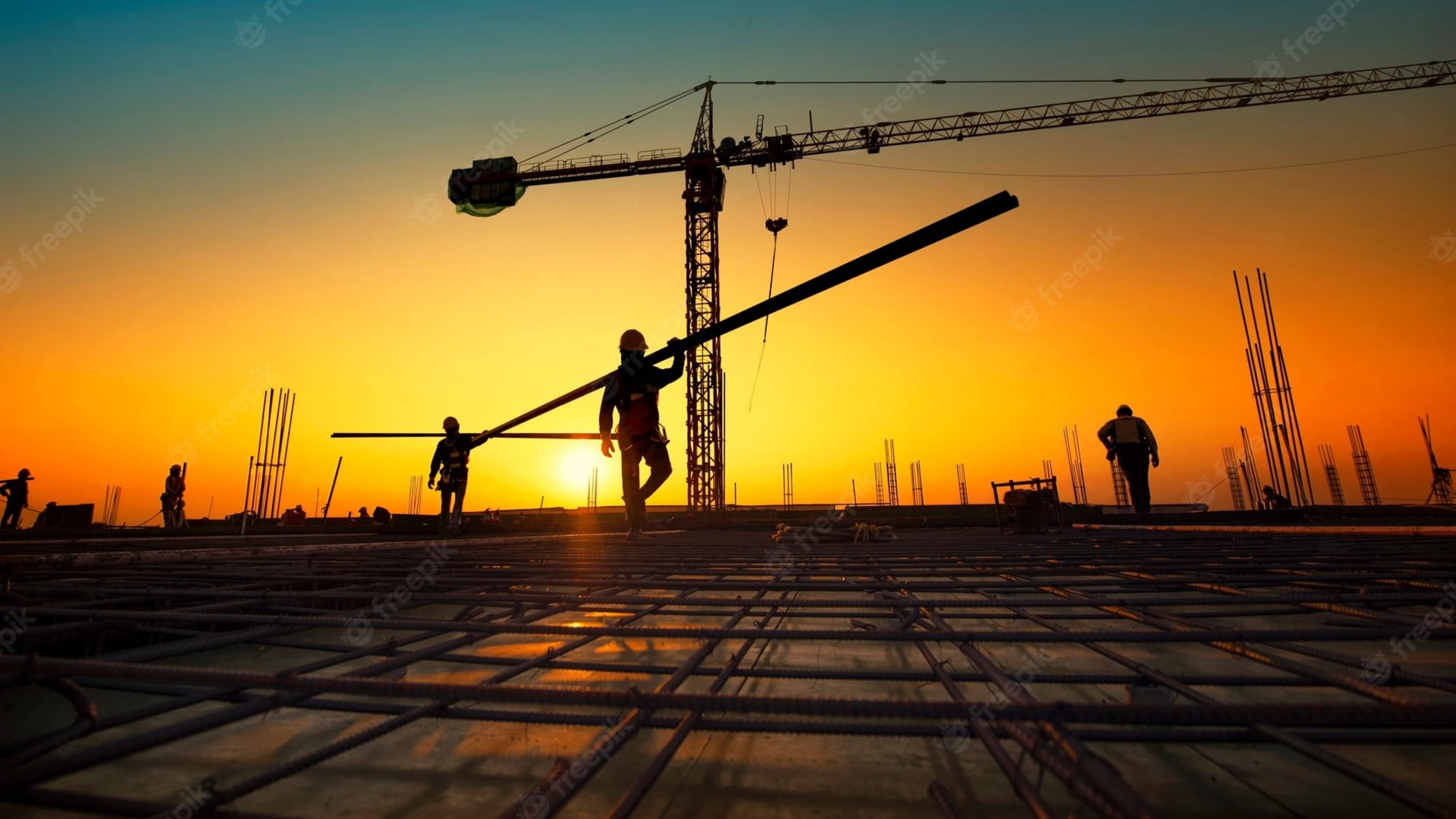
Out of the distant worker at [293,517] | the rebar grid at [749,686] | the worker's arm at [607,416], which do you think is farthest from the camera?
the distant worker at [293,517]

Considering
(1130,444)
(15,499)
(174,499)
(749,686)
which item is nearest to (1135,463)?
(1130,444)

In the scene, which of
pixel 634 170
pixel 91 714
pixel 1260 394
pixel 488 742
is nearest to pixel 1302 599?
pixel 488 742

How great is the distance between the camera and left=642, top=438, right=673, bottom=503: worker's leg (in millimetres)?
6148

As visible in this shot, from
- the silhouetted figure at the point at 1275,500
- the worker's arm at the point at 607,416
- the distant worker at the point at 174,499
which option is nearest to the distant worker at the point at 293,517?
the distant worker at the point at 174,499

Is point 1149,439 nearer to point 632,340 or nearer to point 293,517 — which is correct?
point 632,340

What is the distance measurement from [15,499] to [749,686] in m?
22.4

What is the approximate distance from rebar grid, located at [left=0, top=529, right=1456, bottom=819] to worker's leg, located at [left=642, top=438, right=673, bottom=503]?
2.74 m

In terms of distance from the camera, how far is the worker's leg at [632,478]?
20.2 feet

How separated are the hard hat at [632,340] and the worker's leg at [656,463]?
3.12ft

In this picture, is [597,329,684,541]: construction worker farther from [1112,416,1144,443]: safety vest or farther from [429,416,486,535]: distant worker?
[1112,416,1144,443]: safety vest

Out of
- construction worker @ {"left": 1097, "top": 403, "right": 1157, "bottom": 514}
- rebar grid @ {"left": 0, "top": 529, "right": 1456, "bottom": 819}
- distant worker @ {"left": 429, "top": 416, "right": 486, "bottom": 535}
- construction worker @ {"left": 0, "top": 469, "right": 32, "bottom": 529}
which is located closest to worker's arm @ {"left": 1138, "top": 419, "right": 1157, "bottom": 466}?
construction worker @ {"left": 1097, "top": 403, "right": 1157, "bottom": 514}

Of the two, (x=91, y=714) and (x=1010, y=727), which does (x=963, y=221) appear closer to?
(x=1010, y=727)

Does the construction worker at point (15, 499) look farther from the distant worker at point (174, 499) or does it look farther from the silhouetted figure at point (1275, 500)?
the silhouetted figure at point (1275, 500)

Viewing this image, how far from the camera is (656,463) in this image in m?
6.22
